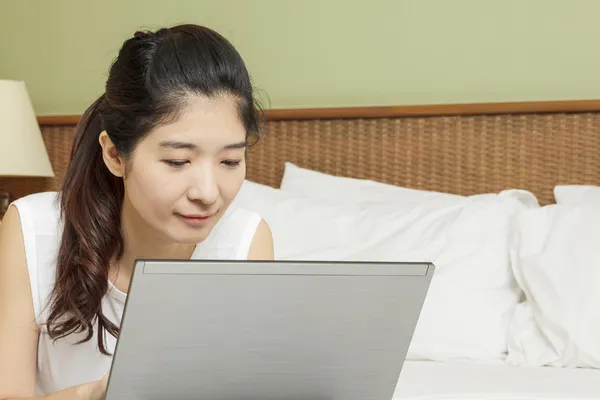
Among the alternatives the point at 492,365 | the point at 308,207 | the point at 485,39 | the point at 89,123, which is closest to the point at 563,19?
the point at 485,39

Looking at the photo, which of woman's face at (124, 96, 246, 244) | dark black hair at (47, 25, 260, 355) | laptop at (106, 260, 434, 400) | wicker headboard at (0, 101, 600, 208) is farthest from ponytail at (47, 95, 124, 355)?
wicker headboard at (0, 101, 600, 208)

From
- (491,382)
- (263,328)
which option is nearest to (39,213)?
(263,328)

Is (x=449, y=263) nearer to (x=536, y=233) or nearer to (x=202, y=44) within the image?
(x=536, y=233)

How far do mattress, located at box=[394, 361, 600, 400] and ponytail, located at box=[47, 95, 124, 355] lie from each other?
0.55m

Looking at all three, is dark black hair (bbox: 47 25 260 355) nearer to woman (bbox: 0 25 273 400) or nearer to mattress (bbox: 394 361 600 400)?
woman (bbox: 0 25 273 400)

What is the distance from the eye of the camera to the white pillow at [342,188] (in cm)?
252

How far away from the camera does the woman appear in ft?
4.39

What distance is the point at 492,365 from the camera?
199 cm

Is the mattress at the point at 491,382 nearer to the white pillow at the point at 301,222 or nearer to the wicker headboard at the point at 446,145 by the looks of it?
the white pillow at the point at 301,222

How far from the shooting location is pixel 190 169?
1.32 m

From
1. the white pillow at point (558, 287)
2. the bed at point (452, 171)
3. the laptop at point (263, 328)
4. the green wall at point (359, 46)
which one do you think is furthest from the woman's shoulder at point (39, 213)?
the green wall at point (359, 46)

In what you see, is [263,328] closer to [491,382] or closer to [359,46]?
[491,382]

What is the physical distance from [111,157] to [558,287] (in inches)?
41.1

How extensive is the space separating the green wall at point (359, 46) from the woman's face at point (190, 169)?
1403 mm
